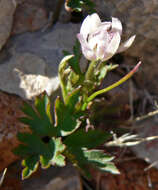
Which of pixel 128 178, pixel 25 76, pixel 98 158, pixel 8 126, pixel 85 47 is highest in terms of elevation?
pixel 85 47

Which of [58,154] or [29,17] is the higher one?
[29,17]

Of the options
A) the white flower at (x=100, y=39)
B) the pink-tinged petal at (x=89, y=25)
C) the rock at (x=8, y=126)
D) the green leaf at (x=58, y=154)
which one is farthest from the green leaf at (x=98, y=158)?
Result: the pink-tinged petal at (x=89, y=25)

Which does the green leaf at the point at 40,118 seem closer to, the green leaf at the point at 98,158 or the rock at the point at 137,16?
the green leaf at the point at 98,158

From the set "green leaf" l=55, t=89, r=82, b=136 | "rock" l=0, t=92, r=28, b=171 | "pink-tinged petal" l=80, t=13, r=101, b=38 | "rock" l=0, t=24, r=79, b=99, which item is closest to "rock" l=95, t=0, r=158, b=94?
"rock" l=0, t=24, r=79, b=99

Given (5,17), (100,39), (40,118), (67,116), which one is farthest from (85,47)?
(5,17)

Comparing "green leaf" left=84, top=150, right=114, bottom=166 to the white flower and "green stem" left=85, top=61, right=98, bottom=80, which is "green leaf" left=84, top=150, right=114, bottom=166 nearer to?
"green stem" left=85, top=61, right=98, bottom=80

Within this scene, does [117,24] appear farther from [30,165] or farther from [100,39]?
[30,165]

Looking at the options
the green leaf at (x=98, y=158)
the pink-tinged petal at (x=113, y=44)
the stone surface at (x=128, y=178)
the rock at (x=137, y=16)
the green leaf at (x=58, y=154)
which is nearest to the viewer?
the pink-tinged petal at (x=113, y=44)
